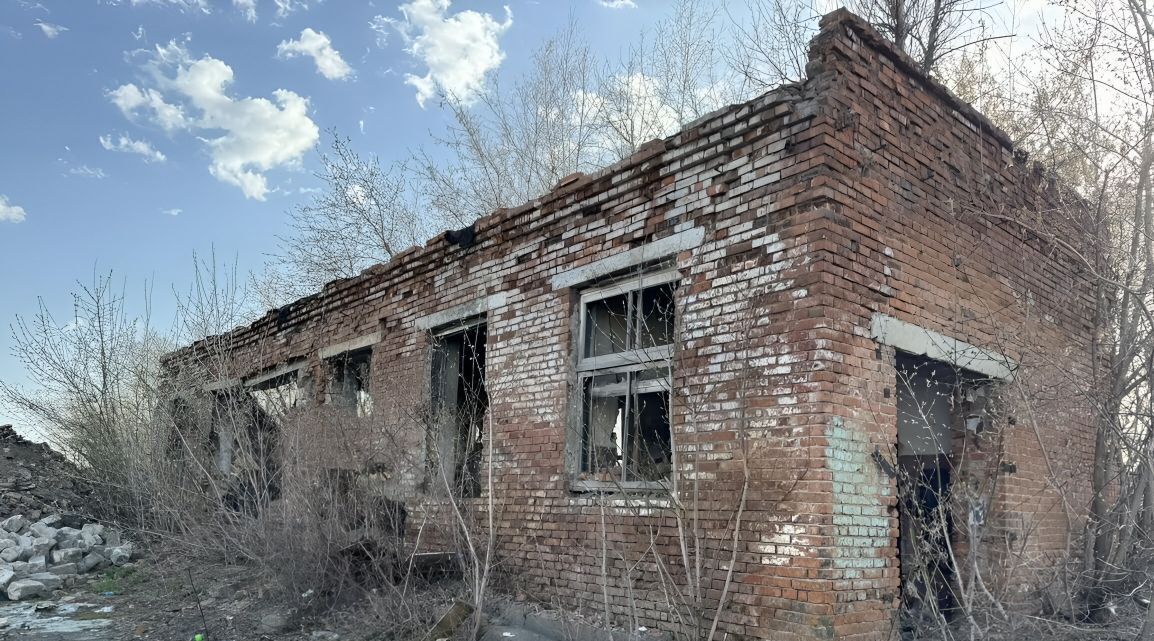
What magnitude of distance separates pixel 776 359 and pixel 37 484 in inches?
507

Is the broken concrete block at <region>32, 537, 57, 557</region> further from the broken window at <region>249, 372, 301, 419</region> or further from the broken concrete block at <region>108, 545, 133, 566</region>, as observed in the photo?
the broken window at <region>249, 372, 301, 419</region>

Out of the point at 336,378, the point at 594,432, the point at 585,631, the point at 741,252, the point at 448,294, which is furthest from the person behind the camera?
the point at 336,378

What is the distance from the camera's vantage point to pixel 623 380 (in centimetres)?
672

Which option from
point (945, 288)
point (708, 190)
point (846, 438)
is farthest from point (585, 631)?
point (945, 288)

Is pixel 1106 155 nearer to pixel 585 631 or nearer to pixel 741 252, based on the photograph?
pixel 741 252

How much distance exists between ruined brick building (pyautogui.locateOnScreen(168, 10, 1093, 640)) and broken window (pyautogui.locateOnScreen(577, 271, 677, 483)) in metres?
0.03

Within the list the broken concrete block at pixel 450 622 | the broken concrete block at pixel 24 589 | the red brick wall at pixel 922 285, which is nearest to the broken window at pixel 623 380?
the broken concrete block at pixel 450 622

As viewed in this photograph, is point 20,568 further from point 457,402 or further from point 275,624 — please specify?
point 457,402

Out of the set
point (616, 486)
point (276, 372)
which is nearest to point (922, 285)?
point (616, 486)

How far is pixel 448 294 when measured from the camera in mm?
8719

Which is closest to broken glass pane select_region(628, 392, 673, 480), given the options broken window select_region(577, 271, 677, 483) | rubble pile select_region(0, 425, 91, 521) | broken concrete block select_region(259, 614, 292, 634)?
broken window select_region(577, 271, 677, 483)

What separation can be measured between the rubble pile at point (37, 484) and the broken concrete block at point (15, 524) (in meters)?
0.78

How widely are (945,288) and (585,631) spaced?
388 centimetres

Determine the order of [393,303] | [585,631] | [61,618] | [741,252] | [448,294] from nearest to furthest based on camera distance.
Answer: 1. [741,252]
2. [585,631]
3. [61,618]
4. [448,294]
5. [393,303]
